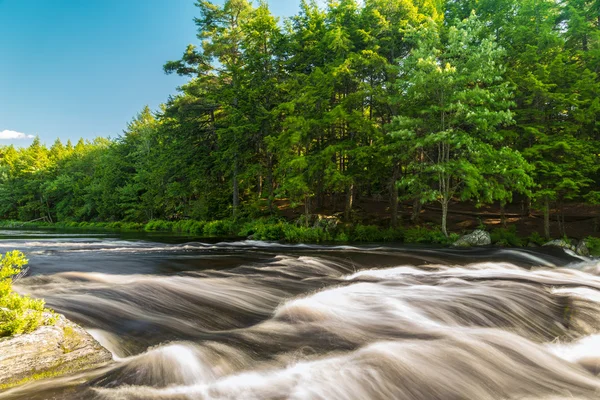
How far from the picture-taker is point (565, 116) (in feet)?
50.3

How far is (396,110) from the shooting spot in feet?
54.6

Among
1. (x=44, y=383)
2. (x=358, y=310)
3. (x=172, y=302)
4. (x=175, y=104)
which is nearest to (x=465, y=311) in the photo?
(x=358, y=310)

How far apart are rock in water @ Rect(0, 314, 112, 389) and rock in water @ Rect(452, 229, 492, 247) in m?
13.7

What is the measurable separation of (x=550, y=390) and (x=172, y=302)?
17.5 feet

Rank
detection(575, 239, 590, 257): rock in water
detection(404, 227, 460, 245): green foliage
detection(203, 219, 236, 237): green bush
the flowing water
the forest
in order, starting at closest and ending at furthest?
the flowing water
detection(575, 239, 590, 257): rock in water
the forest
detection(404, 227, 460, 245): green foliage
detection(203, 219, 236, 237): green bush

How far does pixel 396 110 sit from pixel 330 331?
47.7 feet

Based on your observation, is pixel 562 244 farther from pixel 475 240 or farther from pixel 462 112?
pixel 462 112

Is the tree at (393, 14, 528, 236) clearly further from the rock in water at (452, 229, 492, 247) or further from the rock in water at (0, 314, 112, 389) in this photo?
the rock in water at (0, 314, 112, 389)

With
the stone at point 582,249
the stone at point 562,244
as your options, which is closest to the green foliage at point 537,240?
the stone at point 562,244

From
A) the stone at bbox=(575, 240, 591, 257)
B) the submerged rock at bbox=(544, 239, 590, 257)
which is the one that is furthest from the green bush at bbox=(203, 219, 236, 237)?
the stone at bbox=(575, 240, 591, 257)

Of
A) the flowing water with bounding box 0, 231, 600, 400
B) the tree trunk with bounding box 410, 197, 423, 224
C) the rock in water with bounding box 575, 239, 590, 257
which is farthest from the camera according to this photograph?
the tree trunk with bounding box 410, 197, 423, 224

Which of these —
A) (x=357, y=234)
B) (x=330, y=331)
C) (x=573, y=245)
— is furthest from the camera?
(x=357, y=234)

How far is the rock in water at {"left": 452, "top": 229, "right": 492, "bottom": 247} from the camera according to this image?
45.5 feet

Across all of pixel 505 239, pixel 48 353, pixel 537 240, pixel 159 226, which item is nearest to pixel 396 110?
pixel 505 239
